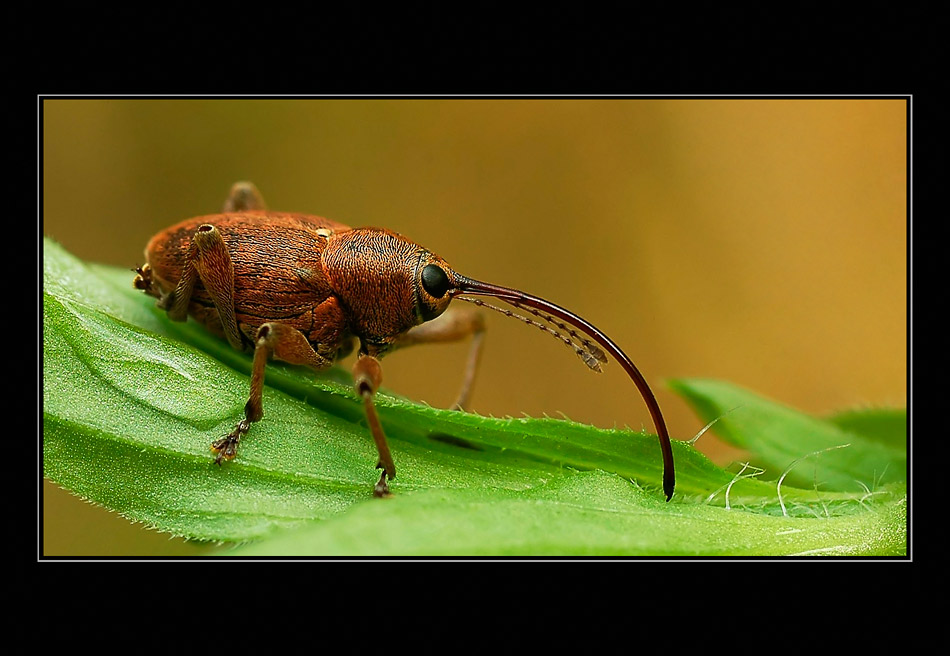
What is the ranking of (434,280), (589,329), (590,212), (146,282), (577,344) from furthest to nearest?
(590,212)
(146,282)
(434,280)
(577,344)
(589,329)

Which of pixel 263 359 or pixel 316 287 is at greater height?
pixel 316 287

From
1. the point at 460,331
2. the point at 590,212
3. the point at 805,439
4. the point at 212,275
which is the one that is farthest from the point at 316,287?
the point at 590,212

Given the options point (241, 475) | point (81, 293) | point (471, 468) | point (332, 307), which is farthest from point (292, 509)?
point (81, 293)

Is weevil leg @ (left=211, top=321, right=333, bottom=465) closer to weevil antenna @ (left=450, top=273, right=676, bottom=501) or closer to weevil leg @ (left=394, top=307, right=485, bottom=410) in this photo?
weevil antenna @ (left=450, top=273, right=676, bottom=501)

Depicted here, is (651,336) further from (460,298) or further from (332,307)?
(332,307)

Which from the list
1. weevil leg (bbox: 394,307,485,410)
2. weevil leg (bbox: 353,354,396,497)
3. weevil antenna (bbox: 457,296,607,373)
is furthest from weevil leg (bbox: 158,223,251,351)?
weevil antenna (bbox: 457,296,607,373)

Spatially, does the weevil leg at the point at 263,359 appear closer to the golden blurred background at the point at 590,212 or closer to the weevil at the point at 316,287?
the weevil at the point at 316,287

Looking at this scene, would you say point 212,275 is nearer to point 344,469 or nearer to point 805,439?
point 344,469

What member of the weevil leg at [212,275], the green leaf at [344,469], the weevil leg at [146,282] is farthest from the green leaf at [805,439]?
the weevil leg at [146,282]
